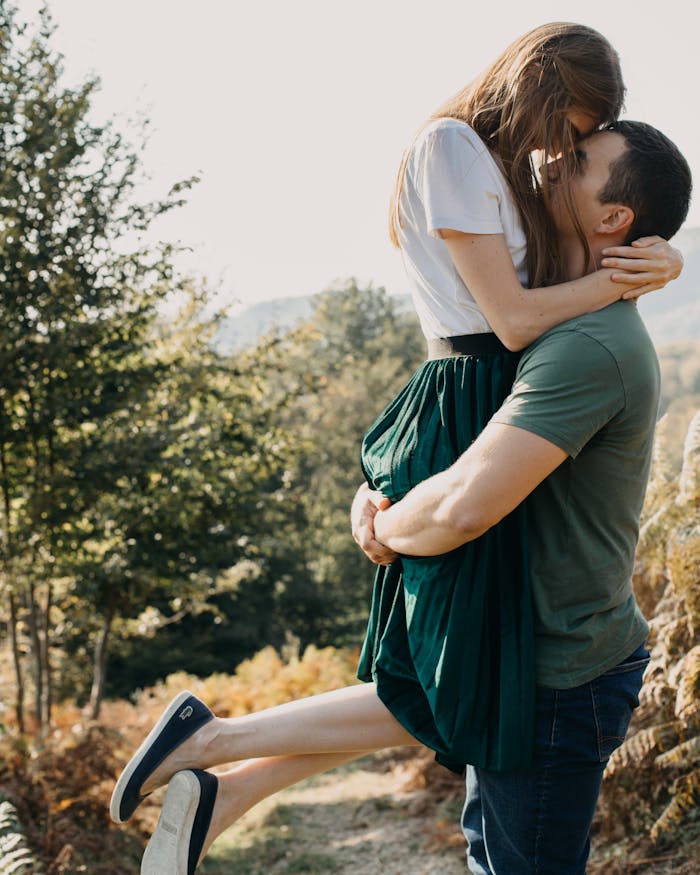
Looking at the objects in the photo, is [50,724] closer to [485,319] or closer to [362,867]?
[362,867]

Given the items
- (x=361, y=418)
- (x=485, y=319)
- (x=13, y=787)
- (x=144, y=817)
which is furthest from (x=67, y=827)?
(x=361, y=418)

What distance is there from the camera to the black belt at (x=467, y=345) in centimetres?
199

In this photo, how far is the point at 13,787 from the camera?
533cm

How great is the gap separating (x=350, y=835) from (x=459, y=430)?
194 inches

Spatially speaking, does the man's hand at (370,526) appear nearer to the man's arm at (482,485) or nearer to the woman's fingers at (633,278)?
the man's arm at (482,485)

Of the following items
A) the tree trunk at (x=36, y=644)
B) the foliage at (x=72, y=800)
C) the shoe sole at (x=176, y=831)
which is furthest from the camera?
the tree trunk at (x=36, y=644)

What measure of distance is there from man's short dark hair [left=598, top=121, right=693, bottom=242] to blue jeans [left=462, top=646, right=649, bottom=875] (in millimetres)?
989

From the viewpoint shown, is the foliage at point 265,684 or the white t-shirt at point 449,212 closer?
the white t-shirt at point 449,212

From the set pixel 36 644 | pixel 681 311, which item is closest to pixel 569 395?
pixel 36 644

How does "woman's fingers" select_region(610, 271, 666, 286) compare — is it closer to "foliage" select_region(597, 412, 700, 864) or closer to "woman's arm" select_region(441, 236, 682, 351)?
A: "woman's arm" select_region(441, 236, 682, 351)

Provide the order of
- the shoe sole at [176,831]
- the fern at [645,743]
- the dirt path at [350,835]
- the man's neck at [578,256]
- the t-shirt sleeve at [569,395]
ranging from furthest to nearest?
the dirt path at [350,835], the fern at [645,743], the shoe sole at [176,831], the man's neck at [578,256], the t-shirt sleeve at [569,395]

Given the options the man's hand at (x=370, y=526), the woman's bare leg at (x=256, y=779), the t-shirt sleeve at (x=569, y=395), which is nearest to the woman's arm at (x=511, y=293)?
the t-shirt sleeve at (x=569, y=395)

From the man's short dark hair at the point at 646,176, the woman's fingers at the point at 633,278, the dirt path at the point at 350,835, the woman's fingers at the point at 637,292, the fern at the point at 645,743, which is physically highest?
the man's short dark hair at the point at 646,176

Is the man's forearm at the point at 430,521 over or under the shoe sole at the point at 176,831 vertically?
over
